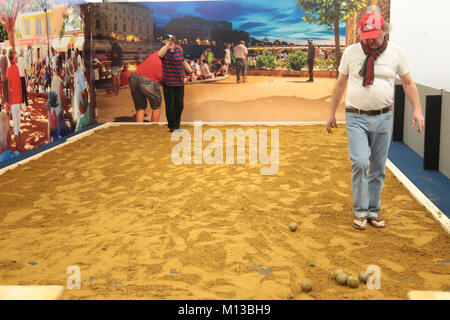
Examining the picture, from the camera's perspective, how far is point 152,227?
3785 millimetres

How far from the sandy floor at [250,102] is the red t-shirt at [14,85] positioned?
3.36 meters

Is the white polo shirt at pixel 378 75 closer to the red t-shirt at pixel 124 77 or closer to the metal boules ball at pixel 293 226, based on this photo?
the metal boules ball at pixel 293 226

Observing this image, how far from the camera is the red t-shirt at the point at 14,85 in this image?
6555 mm

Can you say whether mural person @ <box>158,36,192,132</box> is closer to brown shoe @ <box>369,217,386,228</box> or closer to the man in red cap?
the man in red cap

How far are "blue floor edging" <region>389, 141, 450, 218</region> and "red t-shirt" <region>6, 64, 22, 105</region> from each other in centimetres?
516

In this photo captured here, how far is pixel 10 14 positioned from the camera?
21.6 feet

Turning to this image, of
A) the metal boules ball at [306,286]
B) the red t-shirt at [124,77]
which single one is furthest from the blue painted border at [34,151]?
the metal boules ball at [306,286]

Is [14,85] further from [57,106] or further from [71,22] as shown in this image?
[71,22]

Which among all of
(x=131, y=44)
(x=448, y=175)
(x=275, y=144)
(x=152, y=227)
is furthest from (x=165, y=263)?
(x=131, y=44)

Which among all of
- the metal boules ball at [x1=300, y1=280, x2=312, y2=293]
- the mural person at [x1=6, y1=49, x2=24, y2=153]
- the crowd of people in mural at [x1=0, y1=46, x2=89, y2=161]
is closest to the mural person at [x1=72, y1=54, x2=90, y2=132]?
the crowd of people in mural at [x1=0, y1=46, x2=89, y2=161]

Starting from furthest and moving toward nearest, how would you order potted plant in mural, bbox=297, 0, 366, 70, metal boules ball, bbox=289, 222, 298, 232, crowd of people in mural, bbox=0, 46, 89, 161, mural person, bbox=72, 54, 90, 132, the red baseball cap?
potted plant in mural, bbox=297, 0, 366, 70
mural person, bbox=72, 54, 90, 132
crowd of people in mural, bbox=0, 46, 89, 161
metal boules ball, bbox=289, 222, 298, 232
the red baseball cap

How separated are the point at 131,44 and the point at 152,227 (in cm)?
735

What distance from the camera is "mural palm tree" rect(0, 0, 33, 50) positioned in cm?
641

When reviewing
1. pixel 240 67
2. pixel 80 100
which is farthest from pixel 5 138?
pixel 240 67
